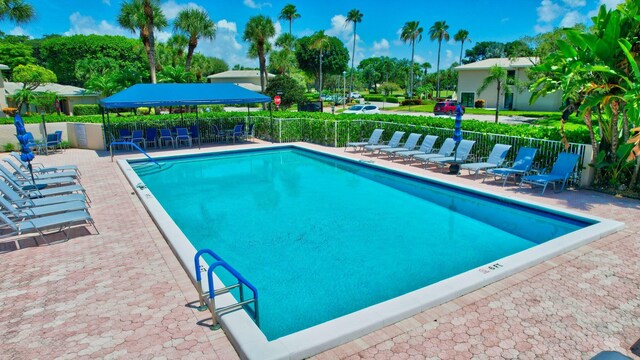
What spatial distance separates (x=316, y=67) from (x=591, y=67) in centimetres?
6259

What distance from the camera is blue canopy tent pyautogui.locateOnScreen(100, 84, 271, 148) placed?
1692cm

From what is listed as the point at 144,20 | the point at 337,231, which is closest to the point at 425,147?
the point at 337,231

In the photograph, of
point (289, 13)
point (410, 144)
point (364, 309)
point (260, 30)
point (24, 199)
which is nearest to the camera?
point (364, 309)

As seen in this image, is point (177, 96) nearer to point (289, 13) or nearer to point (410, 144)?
point (410, 144)

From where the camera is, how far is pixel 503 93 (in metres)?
39.8

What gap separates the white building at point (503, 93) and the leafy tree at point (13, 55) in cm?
5330

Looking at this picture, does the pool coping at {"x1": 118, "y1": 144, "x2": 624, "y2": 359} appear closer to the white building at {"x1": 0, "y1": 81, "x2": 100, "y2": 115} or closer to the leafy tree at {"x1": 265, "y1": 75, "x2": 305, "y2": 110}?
the leafy tree at {"x1": 265, "y1": 75, "x2": 305, "y2": 110}

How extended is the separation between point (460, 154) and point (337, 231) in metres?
6.24

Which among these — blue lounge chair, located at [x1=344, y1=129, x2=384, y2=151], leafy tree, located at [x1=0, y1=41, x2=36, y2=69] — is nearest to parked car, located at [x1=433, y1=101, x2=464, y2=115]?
blue lounge chair, located at [x1=344, y1=129, x2=384, y2=151]

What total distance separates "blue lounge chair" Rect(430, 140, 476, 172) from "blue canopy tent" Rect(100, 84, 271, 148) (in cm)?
970

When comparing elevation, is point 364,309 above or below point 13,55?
below

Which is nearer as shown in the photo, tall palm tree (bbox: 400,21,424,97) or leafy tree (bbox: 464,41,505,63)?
tall palm tree (bbox: 400,21,424,97)

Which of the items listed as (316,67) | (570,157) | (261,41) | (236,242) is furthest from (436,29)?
(236,242)

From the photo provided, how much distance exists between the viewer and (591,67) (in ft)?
29.7
